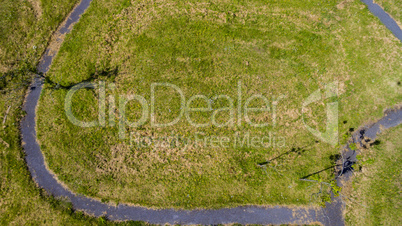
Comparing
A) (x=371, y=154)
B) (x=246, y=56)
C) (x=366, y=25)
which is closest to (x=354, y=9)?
(x=366, y=25)

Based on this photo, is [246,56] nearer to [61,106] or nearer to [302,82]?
[302,82]

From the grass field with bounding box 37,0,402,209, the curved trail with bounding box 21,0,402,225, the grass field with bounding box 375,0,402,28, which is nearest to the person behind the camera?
the curved trail with bounding box 21,0,402,225

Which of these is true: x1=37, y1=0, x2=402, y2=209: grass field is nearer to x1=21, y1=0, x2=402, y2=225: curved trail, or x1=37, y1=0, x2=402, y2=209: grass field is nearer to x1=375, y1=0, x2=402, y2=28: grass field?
x1=21, y1=0, x2=402, y2=225: curved trail

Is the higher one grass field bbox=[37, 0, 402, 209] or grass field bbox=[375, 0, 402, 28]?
grass field bbox=[375, 0, 402, 28]

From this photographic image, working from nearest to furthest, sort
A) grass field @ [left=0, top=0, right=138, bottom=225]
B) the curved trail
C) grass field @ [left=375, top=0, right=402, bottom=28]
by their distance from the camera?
the curved trail < grass field @ [left=0, top=0, right=138, bottom=225] < grass field @ [left=375, top=0, right=402, bottom=28]

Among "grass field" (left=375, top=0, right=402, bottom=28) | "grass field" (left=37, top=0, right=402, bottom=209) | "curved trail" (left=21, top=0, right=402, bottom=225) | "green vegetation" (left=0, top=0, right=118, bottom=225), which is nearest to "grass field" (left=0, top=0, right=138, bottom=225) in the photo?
"green vegetation" (left=0, top=0, right=118, bottom=225)

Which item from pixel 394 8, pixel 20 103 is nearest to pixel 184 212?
pixel 20 103

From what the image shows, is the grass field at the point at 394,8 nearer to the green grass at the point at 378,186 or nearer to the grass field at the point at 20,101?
the green grass at the point at 378,186
